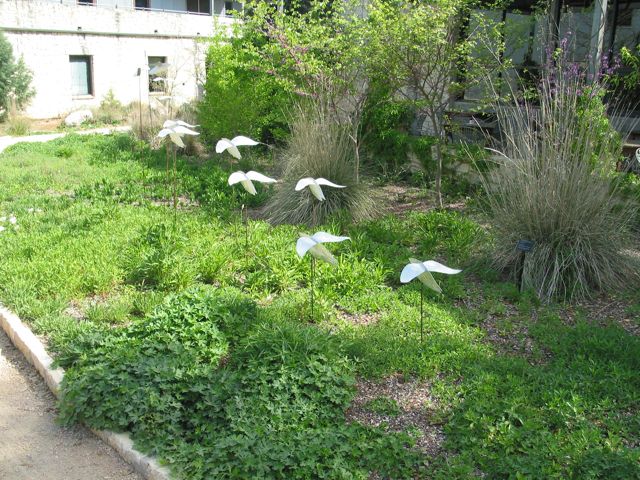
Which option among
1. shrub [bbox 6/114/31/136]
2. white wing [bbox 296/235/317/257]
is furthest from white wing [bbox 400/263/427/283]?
shrub [bbox 6/114/31/136]

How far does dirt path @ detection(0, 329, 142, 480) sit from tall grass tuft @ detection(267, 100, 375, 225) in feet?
12.2

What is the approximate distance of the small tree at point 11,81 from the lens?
58.1ft

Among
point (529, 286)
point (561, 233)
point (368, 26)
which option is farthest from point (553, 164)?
point (368, 26)

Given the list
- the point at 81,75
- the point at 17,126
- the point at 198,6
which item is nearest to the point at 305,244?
the point at 17,126

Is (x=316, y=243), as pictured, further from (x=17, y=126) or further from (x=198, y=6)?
(x=198, y=6)

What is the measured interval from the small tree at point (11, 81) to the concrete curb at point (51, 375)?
1433 cm

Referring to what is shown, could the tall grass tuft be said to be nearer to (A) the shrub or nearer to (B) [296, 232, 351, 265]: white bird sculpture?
(B) [296, 232, 351, 265]: white bird sculpture

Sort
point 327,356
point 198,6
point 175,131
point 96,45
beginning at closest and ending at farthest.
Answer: point 327,356 < point 175,131 < point 96,45 < point 198,6

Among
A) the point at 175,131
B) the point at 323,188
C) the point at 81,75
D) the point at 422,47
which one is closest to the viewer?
the point at 175,131

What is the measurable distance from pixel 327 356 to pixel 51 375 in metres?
1.73

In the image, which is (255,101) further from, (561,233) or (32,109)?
(32,109)

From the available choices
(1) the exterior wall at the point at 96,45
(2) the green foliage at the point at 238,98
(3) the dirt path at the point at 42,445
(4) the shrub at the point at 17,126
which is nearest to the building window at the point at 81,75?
(1) the exterior wall at the point at 96,45

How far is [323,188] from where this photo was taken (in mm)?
7777

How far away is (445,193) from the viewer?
8977 mm
